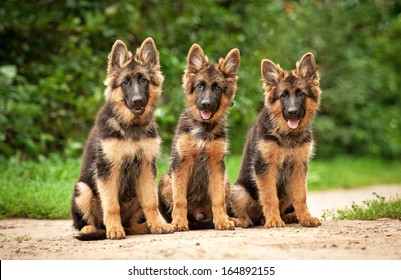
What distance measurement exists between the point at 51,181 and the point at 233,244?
248 inches

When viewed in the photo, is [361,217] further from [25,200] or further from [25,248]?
[25,200]

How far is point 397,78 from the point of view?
25.2 m

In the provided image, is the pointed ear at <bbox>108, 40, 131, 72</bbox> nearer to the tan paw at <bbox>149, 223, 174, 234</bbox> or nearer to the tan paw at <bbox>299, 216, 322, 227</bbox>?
the tan paw at <bbox>149, 223, 174, 234</bbox>

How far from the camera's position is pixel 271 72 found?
897 cm

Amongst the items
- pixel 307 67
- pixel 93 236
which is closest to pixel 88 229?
pixel 93 236

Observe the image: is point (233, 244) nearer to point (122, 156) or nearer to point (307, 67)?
point (122, 156)

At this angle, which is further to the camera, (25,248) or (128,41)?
(128,41)

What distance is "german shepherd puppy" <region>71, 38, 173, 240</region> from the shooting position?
8031mm

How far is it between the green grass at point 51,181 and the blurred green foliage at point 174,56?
58cm

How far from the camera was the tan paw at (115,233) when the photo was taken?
26.0 feet

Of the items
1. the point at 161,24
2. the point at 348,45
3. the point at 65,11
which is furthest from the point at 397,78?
the point at 65,11

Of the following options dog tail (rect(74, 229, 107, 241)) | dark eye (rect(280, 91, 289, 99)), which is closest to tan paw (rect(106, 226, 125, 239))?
dog tail (rect(74, 229, 107, 241))

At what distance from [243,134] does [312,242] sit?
12.1 meters

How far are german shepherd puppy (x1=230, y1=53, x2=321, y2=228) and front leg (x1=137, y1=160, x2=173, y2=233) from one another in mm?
1247
